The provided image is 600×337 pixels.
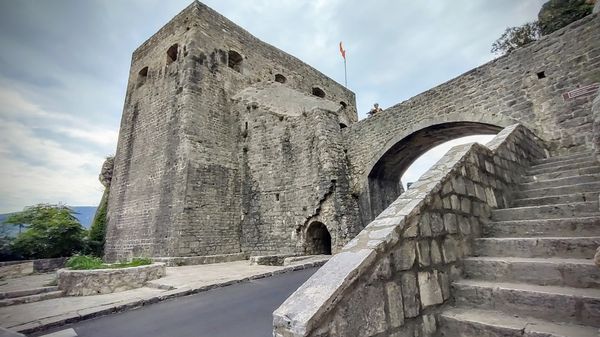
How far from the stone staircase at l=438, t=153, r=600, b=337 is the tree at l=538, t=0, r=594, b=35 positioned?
12155 millimetres

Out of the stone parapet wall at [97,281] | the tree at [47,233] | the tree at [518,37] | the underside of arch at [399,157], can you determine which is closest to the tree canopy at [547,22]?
the tree at [518,37]

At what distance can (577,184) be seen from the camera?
3008 mm

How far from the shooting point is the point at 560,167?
3914 mm

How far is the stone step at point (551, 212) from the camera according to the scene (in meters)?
2.43

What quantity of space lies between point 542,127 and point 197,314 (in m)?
8.22

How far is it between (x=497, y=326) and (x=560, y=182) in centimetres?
275

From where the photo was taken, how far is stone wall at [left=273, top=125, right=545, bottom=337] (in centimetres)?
145

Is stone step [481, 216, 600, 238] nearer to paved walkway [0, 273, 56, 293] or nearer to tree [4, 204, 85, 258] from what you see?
paved walkway [0, 273, 56, 293]

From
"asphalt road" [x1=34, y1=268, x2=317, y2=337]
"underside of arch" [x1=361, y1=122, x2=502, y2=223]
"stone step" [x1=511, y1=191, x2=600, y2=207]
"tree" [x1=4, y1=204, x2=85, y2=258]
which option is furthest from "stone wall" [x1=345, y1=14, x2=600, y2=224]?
"tree" [x1=4, y1=204, x2=85, y2=258]

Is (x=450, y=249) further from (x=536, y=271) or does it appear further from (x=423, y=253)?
(x=536, y=271)

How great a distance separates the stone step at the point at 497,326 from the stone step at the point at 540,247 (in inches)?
26.0

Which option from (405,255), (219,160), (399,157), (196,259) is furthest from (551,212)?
(219,160)

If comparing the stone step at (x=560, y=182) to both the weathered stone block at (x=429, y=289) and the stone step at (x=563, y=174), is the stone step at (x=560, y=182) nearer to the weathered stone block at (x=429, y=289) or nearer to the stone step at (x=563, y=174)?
the stone step at (x=563, y=174)

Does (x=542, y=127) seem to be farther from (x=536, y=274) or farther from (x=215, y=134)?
(x=215, y=134)
